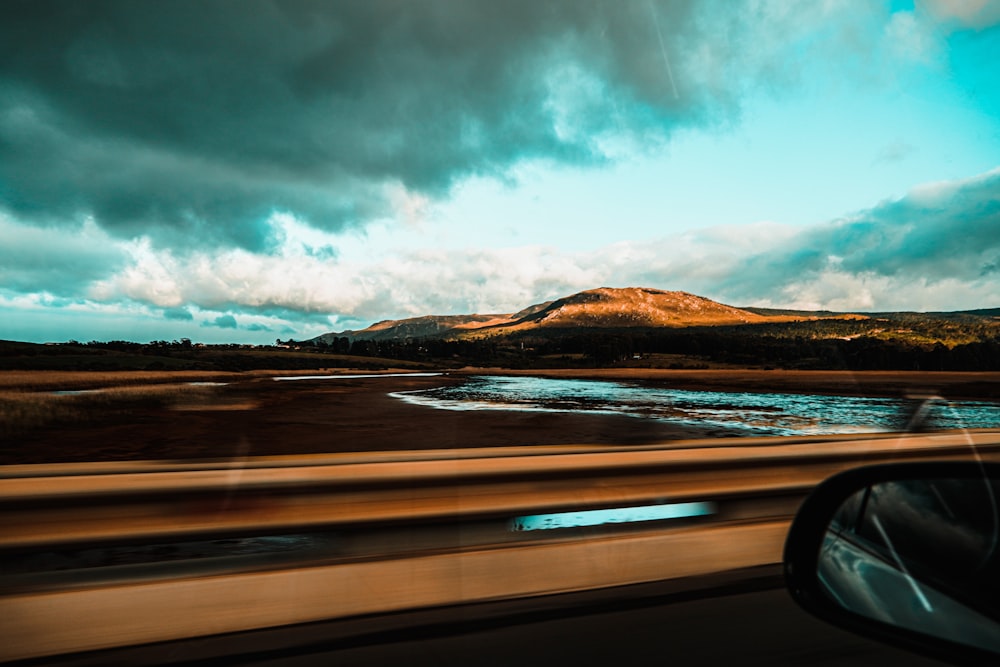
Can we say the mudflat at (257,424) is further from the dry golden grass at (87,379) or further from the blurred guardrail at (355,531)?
the blurred guardrail at (355,531)

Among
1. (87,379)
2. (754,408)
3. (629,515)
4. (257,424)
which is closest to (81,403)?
(257,424)

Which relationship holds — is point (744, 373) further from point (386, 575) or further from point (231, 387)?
point (386, 575)

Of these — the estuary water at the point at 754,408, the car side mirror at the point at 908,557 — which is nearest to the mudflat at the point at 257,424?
the estuary water at the point at 754,408

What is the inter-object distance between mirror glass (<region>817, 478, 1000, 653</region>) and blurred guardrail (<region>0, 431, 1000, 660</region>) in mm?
1904

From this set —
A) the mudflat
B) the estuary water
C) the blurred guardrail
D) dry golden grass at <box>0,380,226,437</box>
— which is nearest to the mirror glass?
the blurred guardrail

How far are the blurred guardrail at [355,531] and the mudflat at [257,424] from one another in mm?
4840

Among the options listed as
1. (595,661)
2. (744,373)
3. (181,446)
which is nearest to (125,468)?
(595,661)

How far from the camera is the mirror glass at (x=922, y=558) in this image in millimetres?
1537

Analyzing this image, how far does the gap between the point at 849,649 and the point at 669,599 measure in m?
0.93

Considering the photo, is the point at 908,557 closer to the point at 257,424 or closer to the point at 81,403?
the point at 257,424

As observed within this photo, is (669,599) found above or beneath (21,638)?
beneath

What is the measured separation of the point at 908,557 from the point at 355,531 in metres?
2.47

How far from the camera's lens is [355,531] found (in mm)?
3408

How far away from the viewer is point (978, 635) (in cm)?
146
